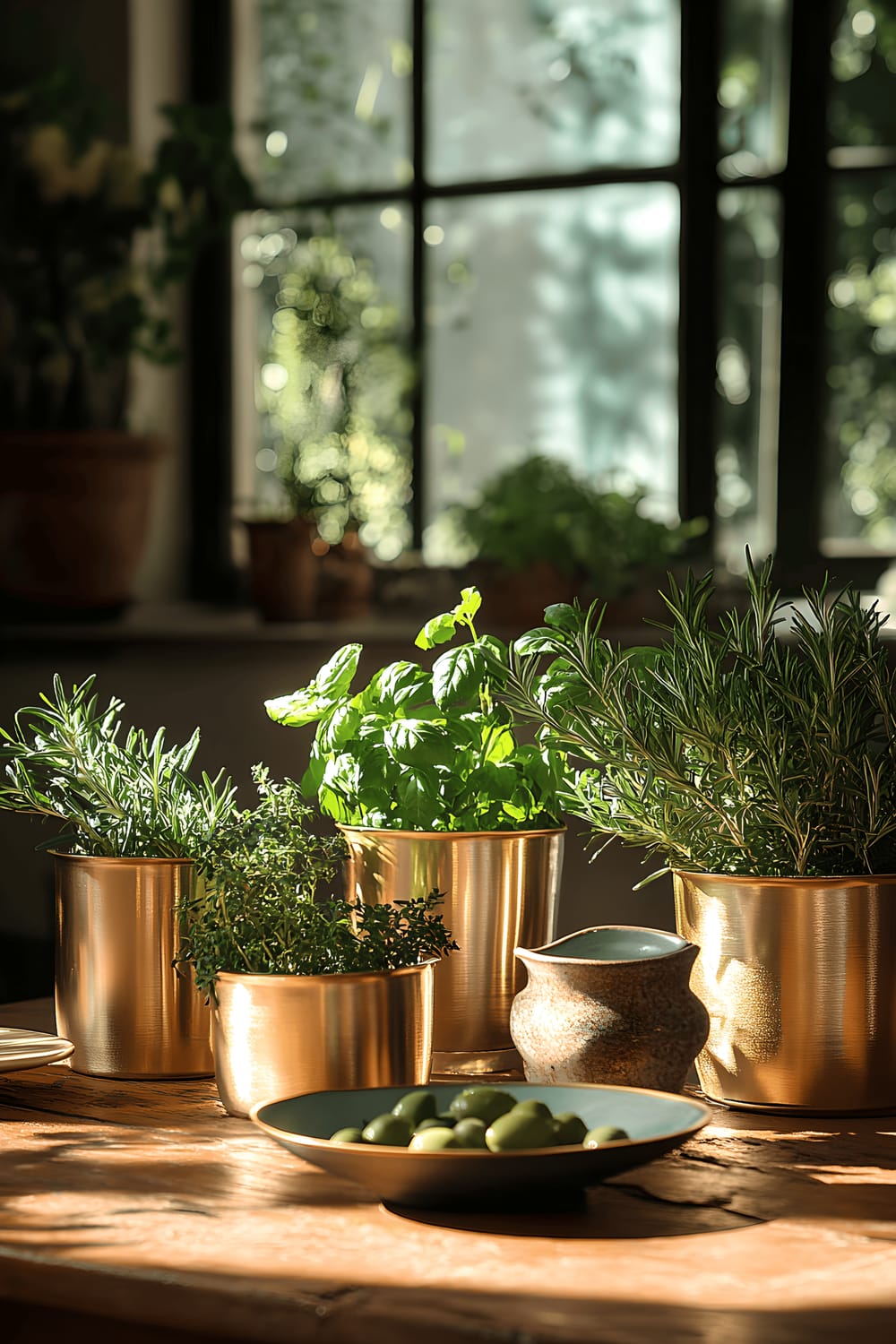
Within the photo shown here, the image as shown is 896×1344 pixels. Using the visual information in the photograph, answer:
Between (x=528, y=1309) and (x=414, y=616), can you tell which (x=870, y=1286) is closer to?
(x=528, y=1309)

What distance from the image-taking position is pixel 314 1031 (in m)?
0.80

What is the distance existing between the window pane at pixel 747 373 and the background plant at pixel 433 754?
5.10 ft

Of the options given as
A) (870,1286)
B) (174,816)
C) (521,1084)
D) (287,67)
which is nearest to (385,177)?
(287,67)

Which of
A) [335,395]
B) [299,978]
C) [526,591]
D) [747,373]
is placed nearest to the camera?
[299,978]

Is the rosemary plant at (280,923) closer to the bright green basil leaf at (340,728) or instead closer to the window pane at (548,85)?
the bright green basil leaf at (340,728)

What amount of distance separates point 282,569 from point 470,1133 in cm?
180

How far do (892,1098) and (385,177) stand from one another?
2231mm

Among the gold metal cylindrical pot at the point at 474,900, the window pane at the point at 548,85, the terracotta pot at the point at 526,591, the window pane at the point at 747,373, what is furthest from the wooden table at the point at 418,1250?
the window pane at the point at 548,85

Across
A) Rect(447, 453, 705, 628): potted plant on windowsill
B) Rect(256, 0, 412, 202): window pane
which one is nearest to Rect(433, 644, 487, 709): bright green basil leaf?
Rect(447, 453, 705, 628): potted plant on windowsill

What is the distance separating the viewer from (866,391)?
2.45 m

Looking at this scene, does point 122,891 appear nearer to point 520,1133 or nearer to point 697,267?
point 520,1133

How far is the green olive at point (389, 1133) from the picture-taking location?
0.71 metres

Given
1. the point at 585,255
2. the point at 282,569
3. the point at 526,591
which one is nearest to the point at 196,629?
the point at 282,569

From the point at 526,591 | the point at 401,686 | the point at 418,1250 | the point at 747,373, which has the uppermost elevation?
the point at 747,373
